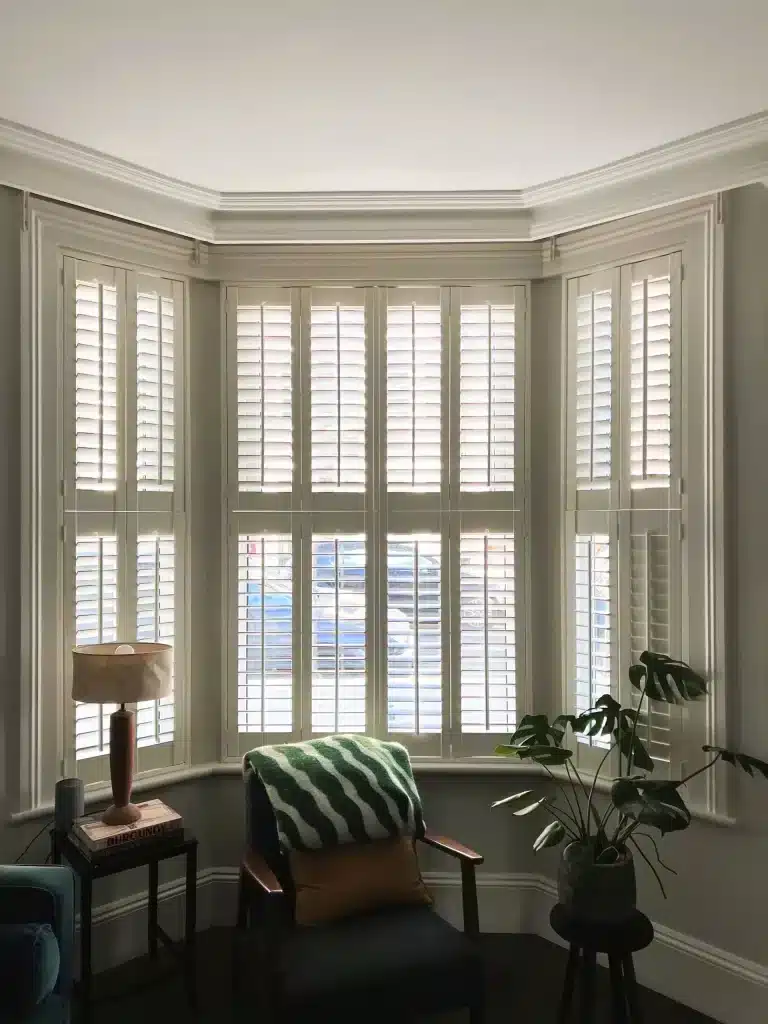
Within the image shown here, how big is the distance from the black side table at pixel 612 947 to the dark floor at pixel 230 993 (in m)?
0.17

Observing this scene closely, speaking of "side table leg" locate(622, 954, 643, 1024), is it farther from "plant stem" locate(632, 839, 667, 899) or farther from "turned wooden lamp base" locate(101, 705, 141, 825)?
"turned wooden lamp base" locate(101, 705, 141, 825)

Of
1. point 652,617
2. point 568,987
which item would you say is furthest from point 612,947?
point 652,617

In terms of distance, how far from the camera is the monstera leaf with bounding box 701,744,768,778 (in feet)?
8.52

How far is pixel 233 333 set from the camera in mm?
3477

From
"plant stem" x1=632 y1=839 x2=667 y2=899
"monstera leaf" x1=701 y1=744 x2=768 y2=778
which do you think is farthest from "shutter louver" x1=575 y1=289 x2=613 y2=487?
"plant stem" x1=632 y1=839 x2=667 y2=899

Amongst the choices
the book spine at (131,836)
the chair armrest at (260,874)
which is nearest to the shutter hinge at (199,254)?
the book spine at (131,836)

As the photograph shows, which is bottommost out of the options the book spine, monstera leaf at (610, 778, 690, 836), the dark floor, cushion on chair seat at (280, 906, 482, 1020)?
the dark floor

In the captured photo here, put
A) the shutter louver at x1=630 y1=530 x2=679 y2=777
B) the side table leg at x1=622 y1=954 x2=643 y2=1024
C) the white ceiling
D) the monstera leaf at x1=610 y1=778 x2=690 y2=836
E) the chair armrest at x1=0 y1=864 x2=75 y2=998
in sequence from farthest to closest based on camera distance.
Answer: the shutter louver at x1=630 y1=530 x2=679 y2=777 < the side table leg at x1=622 y1=954 x2=643 y2=1024 < the monstera leaf at x1=610 y1=778 x2=690 y2=836 < the chair armrest at x1=0 y1=864 x2=75 y2=998 < the white ceiling

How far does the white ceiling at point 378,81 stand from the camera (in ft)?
6.68

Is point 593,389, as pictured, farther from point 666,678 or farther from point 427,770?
point 427,770

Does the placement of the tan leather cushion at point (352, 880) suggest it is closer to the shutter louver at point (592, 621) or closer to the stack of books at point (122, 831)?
the stack of books at point (122, 831)

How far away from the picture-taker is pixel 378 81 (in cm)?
235

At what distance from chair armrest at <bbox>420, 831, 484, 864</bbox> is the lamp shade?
1.05m

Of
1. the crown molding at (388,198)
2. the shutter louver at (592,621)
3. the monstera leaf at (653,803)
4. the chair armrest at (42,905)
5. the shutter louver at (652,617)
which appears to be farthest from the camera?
the shutter louver at (592,621)
